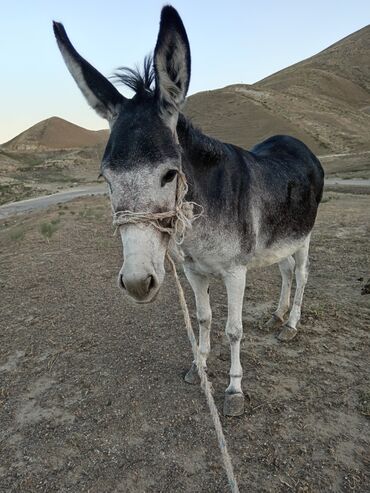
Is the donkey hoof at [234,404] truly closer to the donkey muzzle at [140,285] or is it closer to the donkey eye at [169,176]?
the donkey muzzle at [140,285]

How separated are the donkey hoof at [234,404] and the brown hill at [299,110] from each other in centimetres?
4622

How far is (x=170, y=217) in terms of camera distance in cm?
244

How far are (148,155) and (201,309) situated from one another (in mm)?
2235

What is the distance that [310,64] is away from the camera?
10650 cm

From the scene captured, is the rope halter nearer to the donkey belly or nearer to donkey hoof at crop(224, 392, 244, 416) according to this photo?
the donkey belly

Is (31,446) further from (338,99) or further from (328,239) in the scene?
(338,99)

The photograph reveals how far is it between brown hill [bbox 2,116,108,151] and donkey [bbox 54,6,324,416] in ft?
297

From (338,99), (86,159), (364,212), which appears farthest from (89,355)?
(338,99)

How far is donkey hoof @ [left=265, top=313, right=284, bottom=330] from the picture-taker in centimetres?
534

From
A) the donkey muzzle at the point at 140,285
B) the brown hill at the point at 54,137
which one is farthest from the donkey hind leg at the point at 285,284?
the brown hill at the point at 54,137

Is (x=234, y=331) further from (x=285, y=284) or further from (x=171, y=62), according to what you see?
(x=171, y=62)

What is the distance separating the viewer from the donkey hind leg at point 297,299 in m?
Result: 5.02

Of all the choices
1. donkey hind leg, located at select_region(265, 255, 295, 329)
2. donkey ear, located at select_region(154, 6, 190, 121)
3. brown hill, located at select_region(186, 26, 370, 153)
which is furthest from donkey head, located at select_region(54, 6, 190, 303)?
brown hill, located at select_region(186, 26, 370, 153)

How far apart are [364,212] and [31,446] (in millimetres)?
12631
